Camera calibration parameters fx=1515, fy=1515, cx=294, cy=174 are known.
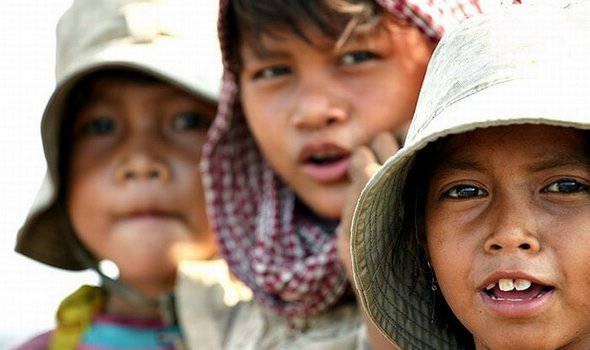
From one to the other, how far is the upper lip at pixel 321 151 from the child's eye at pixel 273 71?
185 mm

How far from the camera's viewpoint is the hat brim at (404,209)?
225 centimetres

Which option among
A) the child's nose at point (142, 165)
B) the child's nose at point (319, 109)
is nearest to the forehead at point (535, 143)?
the child's nose at point (319, 109)

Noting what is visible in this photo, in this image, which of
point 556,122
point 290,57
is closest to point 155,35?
point 290,57

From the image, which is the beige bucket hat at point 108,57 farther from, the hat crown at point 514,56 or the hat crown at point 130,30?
the hat crown at point 514,56

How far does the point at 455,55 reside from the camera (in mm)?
2482

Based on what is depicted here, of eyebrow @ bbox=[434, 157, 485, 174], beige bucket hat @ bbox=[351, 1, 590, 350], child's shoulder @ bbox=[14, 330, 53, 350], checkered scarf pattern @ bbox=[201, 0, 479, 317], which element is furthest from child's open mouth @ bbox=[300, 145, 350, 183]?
child's shoulder @ bbox=[14, 330, 53, 350]

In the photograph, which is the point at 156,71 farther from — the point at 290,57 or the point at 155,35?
the point at 290,57

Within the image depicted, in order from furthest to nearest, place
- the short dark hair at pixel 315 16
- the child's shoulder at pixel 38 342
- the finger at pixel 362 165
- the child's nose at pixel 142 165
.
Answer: the child's shoulder at pixel 38 342
the child's nose at pixel 142 165
the short dark hair at pixel 315 16
the finger at pixel 362 165

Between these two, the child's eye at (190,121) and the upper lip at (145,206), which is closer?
the upper lip at (145,206)

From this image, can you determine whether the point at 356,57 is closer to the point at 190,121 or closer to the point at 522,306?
the point at 190,121

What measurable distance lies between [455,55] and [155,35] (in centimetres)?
171

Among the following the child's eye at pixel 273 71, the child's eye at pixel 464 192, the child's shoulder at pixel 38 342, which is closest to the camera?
the child's eye at pixel 464 192

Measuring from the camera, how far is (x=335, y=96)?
3.24 metres

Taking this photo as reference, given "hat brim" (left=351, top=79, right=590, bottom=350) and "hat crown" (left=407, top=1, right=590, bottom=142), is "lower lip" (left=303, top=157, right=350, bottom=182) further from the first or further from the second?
"hat crown" (left=407, top=1, right=590, bottom=142)
